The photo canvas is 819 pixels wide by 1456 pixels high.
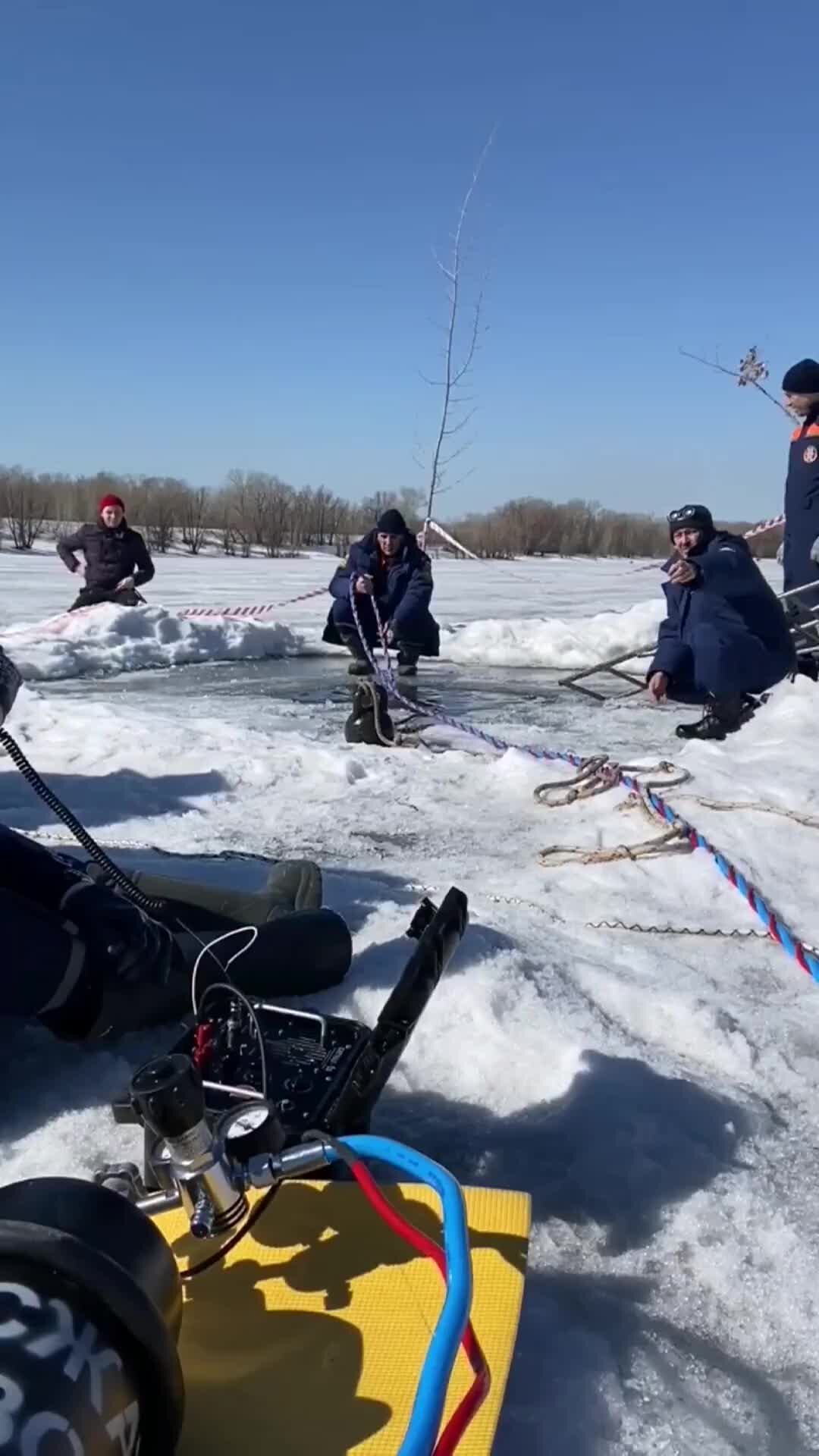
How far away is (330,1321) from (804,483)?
272 inches

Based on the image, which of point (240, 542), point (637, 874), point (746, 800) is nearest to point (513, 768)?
point (746, 800)

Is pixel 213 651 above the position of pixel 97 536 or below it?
below

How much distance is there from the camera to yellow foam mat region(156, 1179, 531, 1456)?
4.05 ft

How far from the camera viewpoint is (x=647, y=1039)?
240cm

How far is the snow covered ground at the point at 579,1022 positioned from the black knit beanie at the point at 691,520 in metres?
1.10

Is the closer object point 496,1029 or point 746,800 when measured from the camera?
point 496,1029

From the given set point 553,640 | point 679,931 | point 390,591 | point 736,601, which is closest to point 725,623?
point 736,601

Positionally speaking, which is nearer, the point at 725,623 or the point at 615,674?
the point at 725,623

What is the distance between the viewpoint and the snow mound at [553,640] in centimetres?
945

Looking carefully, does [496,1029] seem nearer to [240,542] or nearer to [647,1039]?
[647,1039]

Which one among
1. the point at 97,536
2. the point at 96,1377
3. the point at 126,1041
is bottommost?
the point at 126,1041

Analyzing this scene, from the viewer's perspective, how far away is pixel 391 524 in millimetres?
8133

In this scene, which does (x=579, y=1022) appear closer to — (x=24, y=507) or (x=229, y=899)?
(x=229, y=899)

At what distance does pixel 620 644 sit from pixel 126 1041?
7.76 m
